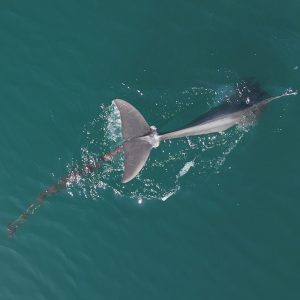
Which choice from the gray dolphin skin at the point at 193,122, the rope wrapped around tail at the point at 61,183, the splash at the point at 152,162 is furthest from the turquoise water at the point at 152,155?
the gray dolphin skin at the point at 193,122

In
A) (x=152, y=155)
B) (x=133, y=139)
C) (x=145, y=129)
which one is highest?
(x=152, y=155)

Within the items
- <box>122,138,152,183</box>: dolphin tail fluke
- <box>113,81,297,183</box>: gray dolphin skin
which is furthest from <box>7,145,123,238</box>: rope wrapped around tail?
<box>113,81,297,183</box>: gray dolphin skin

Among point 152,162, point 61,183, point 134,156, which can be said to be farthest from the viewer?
point 61,183

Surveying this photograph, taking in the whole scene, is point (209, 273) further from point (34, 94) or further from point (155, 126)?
point (34, 94)

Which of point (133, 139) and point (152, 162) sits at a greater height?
point (152, 162)

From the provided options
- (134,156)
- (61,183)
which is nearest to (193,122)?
(134,156)

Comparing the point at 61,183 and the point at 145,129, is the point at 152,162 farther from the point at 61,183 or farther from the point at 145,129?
the point at 61,183

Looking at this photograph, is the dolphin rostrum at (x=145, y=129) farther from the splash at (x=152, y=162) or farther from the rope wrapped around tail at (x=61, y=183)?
the splash at (x=152, y=162)
